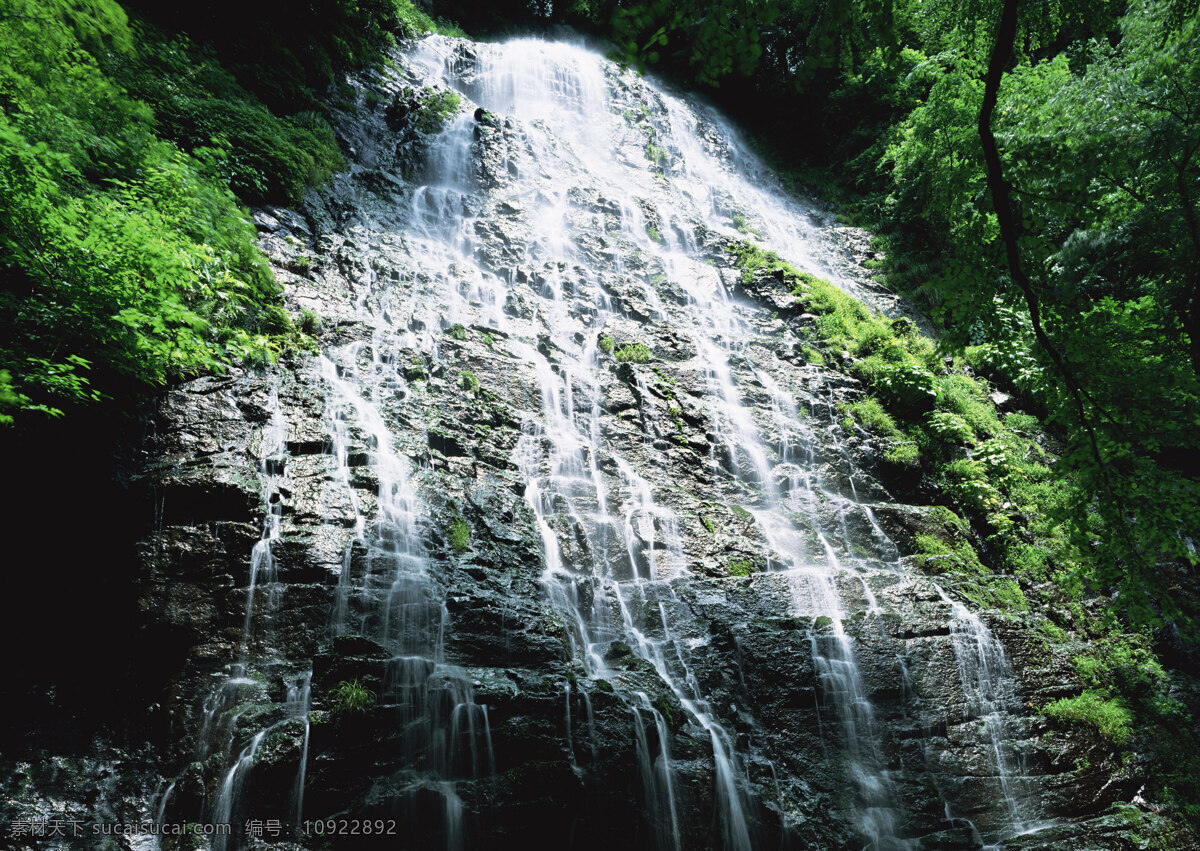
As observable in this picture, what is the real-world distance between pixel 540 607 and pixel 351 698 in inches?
86.4

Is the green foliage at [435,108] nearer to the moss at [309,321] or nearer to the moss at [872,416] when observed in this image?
the moss at [309,321]

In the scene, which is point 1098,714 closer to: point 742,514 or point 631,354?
point 742,514

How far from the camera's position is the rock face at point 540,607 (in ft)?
16.1

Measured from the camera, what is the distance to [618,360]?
1159 centimetres

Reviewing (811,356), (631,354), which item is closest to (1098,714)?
(811,356)

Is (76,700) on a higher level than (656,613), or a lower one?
lower

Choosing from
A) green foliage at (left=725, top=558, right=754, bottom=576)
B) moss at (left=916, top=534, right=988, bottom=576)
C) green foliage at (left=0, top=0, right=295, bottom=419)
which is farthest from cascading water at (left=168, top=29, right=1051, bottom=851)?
green foliage at (left=0, top=0, right=295, bottom=419)

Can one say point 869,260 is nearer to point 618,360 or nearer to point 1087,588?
point 618,360

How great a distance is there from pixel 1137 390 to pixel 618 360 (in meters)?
7.71

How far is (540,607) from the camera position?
6641mm

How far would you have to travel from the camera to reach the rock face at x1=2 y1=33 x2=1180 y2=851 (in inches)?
193

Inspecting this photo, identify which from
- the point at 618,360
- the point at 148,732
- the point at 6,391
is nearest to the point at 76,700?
the point at 148,732

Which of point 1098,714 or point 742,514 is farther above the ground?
Result: point 742,514

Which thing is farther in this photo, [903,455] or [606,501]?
[903,455]
